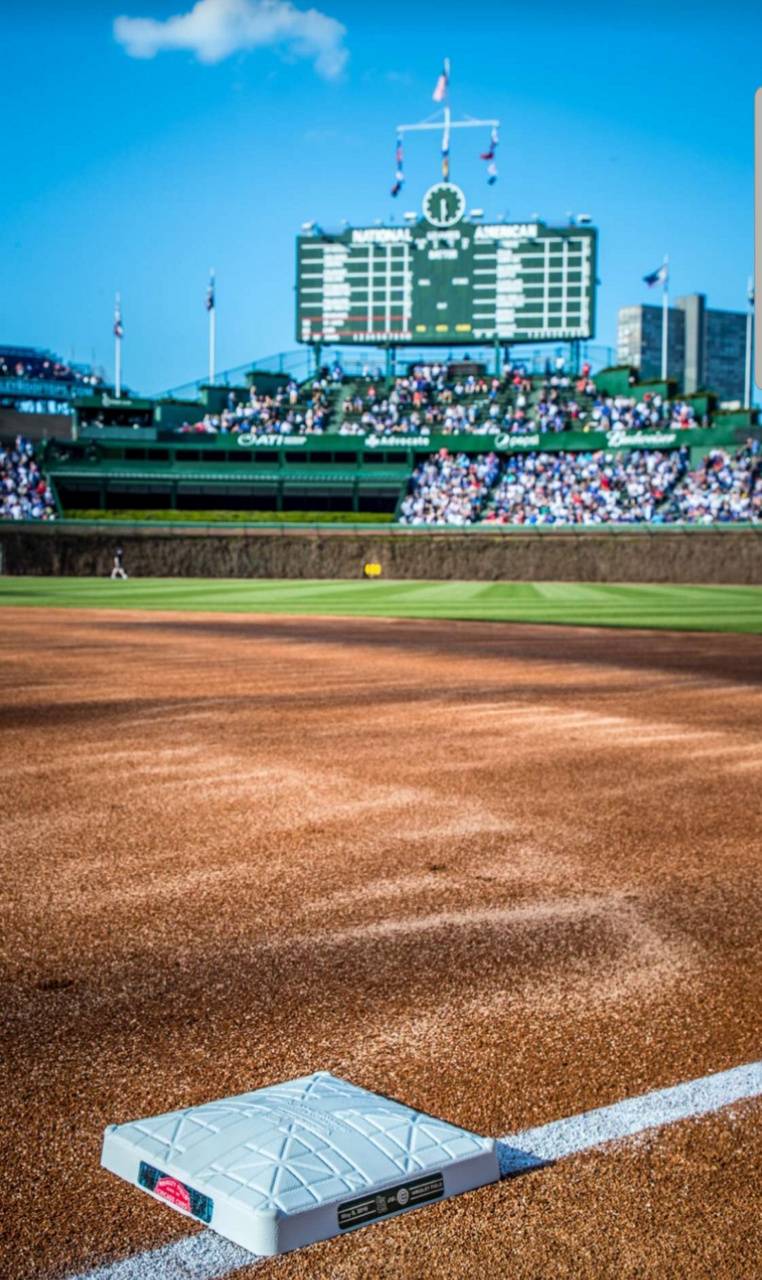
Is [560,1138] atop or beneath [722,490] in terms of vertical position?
beneath

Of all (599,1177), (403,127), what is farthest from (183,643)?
(403,127)

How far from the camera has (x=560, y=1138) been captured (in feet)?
10.4

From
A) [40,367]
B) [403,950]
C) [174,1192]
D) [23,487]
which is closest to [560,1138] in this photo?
[174,1192]

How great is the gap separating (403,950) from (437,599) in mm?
27263

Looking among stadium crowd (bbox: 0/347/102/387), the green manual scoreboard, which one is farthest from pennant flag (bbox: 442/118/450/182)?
stadium crowd (bbox: 0/347/102/387)

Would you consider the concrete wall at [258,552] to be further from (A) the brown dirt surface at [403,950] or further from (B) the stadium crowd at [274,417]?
(A) the brown dirt surface at [403,950]

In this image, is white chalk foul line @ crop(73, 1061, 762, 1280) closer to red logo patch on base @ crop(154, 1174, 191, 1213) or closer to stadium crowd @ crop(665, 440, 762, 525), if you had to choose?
red logo patch on base @ crop(154, 1174, 191, 1213)

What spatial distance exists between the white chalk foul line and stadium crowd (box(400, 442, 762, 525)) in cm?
4480

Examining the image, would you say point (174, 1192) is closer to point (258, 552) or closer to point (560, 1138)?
point (560, 1138)

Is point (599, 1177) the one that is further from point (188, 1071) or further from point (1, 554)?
point (1, 554)

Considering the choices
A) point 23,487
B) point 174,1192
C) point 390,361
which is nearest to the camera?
point 174,1192

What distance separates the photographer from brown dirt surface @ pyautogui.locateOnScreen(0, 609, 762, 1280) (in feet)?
9.21

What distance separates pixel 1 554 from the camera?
4572 centimetres

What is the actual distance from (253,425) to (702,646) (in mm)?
51743
